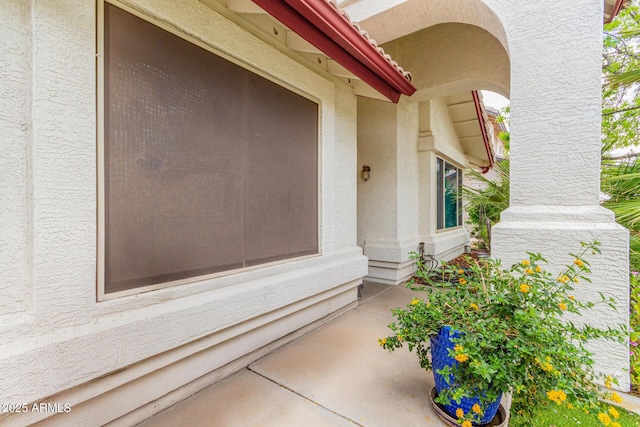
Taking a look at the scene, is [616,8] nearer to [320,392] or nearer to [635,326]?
[635,326]

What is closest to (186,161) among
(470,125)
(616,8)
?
(616,8)

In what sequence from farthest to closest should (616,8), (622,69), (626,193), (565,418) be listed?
(622,69) < (616,8) < (626,193) < (565,418)

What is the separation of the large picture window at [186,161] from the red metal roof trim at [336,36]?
2.39 ft

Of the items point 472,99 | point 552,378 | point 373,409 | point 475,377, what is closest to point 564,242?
point 552,378

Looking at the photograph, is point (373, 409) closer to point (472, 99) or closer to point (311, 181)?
point (311, 181)

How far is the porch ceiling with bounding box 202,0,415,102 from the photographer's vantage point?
8.71ft

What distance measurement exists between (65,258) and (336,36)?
310 centimetres

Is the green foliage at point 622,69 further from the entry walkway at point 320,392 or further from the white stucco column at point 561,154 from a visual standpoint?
the entry walkway at point 320,392

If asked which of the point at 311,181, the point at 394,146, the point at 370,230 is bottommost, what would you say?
the point at 370,230

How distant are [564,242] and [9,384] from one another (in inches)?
170

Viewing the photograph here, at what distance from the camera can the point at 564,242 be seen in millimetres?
2656

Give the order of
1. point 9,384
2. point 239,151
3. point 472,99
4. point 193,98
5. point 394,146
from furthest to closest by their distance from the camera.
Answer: point 472,99 < point 394,146 < point 239,151 < point 193,98 < point 9,384

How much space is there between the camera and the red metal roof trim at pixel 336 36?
254 centimetres

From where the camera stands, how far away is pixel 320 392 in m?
2.48
